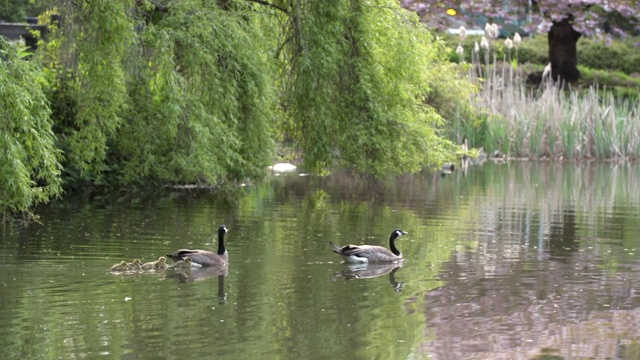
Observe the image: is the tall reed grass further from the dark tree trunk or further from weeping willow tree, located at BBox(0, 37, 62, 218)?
weeping willow tree, located at BBox(0, 37, 62, 218)

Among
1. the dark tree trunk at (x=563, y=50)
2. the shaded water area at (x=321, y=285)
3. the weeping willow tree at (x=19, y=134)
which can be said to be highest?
the dark tree trunk at (x=563, y=50)

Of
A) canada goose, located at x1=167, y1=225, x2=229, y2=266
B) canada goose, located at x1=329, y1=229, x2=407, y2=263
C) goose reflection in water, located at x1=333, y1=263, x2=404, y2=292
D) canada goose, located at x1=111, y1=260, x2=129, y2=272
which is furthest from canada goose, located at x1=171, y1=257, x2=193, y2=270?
canada goose, located at x1=329, y1=229, x2=407, y2=263

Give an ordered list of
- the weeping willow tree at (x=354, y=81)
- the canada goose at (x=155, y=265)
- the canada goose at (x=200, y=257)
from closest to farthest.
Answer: the canada goose at (x=155, y=265)
the canada goose at (x=200, y=257)
the weeping willow tree at (x=354, y=81)

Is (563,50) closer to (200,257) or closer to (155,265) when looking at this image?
(200,257)

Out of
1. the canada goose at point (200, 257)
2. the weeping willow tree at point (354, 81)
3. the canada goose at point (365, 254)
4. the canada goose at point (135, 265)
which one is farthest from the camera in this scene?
the weeping willow tree at point (354, 81)

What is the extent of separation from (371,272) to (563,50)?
3767 cm

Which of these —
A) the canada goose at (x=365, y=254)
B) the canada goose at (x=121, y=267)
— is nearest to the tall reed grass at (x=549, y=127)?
the canada goose at (x=365, y=254)

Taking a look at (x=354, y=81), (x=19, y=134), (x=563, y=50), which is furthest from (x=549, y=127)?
(x=19, y=134)

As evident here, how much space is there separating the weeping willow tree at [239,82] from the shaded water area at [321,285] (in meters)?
1.10

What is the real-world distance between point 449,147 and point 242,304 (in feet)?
59.3

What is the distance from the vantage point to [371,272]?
1575 centimetres

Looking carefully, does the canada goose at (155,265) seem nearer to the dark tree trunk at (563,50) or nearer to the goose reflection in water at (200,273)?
the goose reflection in water at (200,273)

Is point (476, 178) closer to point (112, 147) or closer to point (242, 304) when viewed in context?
point (112, 147)

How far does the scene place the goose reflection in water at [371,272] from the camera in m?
15.1
